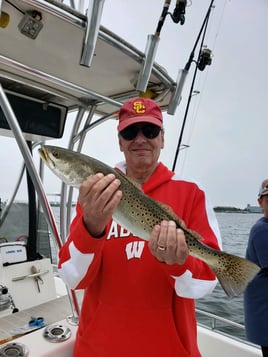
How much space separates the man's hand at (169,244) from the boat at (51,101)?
89 centimetres

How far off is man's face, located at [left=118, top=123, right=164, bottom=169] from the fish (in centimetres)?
19

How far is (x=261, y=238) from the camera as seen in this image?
2750mm

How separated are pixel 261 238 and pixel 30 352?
7.14 feet

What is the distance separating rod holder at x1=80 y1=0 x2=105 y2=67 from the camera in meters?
1.59

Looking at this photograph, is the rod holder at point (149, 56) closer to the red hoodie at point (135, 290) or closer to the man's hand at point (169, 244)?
the red hoodie at point (135, 290)

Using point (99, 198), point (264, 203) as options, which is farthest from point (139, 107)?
point (264, 203)

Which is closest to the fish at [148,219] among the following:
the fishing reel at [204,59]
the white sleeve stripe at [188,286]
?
the white sleeve stripe at [188,286]

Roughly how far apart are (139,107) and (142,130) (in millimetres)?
158

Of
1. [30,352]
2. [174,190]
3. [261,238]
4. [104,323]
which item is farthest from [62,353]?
[261,238]

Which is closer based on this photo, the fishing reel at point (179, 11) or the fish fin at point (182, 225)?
the fish fin at point (182, 225)

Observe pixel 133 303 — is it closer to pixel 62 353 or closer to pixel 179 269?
pixel 179 269

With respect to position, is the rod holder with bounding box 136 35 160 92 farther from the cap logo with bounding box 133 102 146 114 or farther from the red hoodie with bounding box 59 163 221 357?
the red hoodie with bounding box 59 163 221 357

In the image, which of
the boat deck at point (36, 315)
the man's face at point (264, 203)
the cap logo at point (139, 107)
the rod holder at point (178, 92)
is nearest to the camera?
the cap logo at point (139, 107)

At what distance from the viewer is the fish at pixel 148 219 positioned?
1413mm
